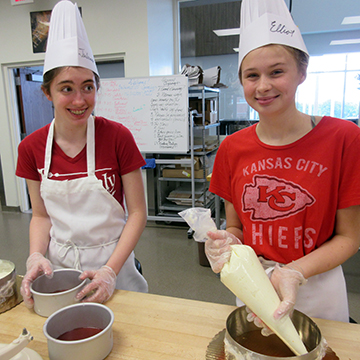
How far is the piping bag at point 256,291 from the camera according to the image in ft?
2.01

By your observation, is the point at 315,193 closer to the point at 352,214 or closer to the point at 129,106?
the point at 352,214

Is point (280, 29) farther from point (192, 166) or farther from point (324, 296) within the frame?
point (192, 166)

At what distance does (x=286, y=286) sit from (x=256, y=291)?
0.29 feet

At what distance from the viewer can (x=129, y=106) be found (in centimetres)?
359

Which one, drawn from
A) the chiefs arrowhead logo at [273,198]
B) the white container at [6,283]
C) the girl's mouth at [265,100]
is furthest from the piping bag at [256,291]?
the white container at [6,283]

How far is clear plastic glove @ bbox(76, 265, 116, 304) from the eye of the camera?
88 centimetres

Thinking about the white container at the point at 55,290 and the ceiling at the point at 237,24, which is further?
the ceiling at the point at 237,24

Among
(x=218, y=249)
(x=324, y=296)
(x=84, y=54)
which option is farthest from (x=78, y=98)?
(x=324, y=296)

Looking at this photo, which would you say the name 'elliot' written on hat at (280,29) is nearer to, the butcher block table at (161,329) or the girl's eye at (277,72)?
the girl's eye at (277,72)

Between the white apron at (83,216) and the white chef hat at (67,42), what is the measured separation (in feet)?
0.74

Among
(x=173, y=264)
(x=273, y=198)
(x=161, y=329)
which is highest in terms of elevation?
(x=273, y=198)

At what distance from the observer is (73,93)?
3.43 ft

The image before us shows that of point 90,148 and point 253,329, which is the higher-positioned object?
point 90,148

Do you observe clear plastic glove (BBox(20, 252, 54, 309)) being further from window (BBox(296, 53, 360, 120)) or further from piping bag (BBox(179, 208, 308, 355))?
window (BBox(296, 53, 360, 120))
